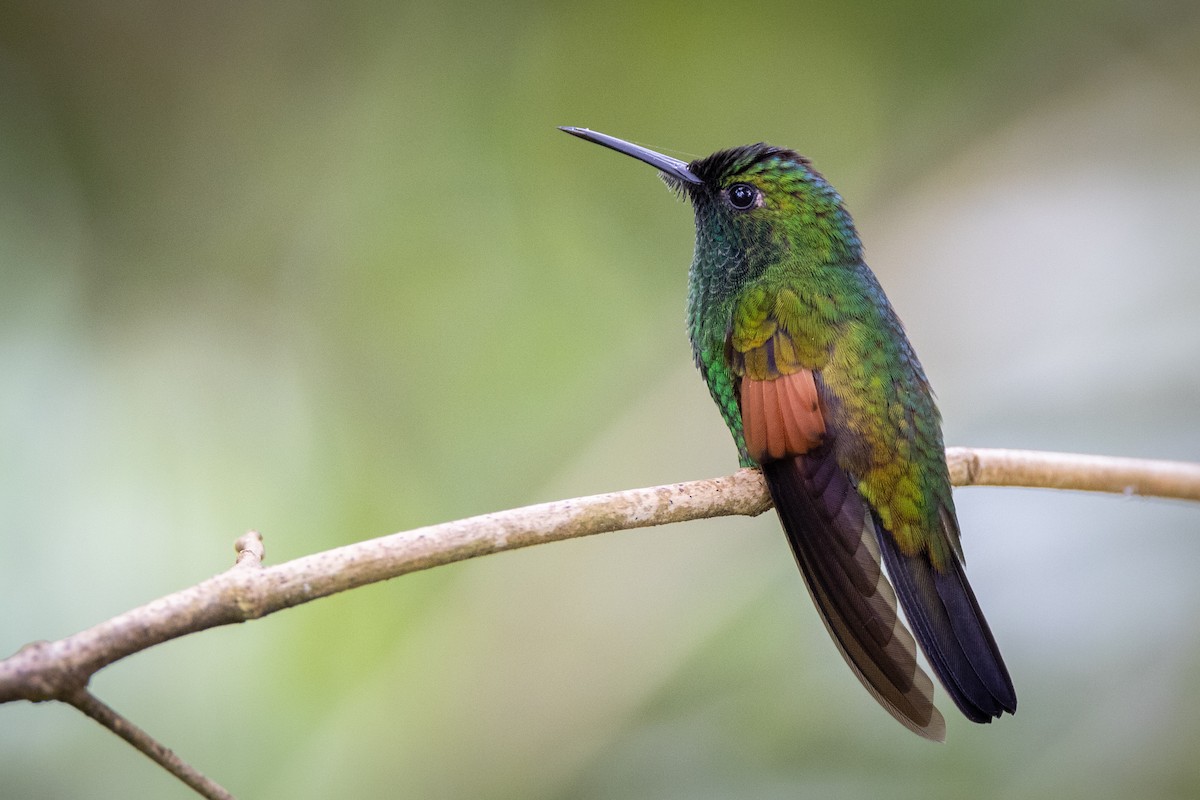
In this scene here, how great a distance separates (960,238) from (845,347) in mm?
801

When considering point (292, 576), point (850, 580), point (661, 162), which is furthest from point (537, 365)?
point (292, 576)

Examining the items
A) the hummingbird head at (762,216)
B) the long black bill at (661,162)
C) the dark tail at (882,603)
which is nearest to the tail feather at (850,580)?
the dark tail at (882,603)

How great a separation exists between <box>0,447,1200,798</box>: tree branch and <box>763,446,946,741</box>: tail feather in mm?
88

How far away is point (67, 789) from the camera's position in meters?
1.62

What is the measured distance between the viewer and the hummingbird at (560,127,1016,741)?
1.23m

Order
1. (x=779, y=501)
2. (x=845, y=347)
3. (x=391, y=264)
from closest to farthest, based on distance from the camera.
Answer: (x=779, y=501) → (x=845, y=347) → (x=391, y=264)

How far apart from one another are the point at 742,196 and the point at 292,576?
40.6 inches

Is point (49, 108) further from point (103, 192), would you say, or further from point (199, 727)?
point (199, 727)

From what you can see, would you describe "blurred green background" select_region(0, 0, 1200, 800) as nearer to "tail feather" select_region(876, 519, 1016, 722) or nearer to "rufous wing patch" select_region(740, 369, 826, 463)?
"tail feather" select_region(876, 519, 1016, 722)

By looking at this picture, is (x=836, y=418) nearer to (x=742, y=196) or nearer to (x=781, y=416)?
(x=781, y=416)

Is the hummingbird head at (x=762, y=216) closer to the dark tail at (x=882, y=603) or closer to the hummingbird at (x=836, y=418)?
the hummingbird at (x=836, y=418)

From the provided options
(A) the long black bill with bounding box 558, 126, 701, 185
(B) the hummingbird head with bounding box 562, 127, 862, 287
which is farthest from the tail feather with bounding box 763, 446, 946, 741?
(A) the long black bill with bounding box 558, 126, 701, 185

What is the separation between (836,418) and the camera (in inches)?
55.9

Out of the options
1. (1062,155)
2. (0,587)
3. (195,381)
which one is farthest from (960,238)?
(0,587)
